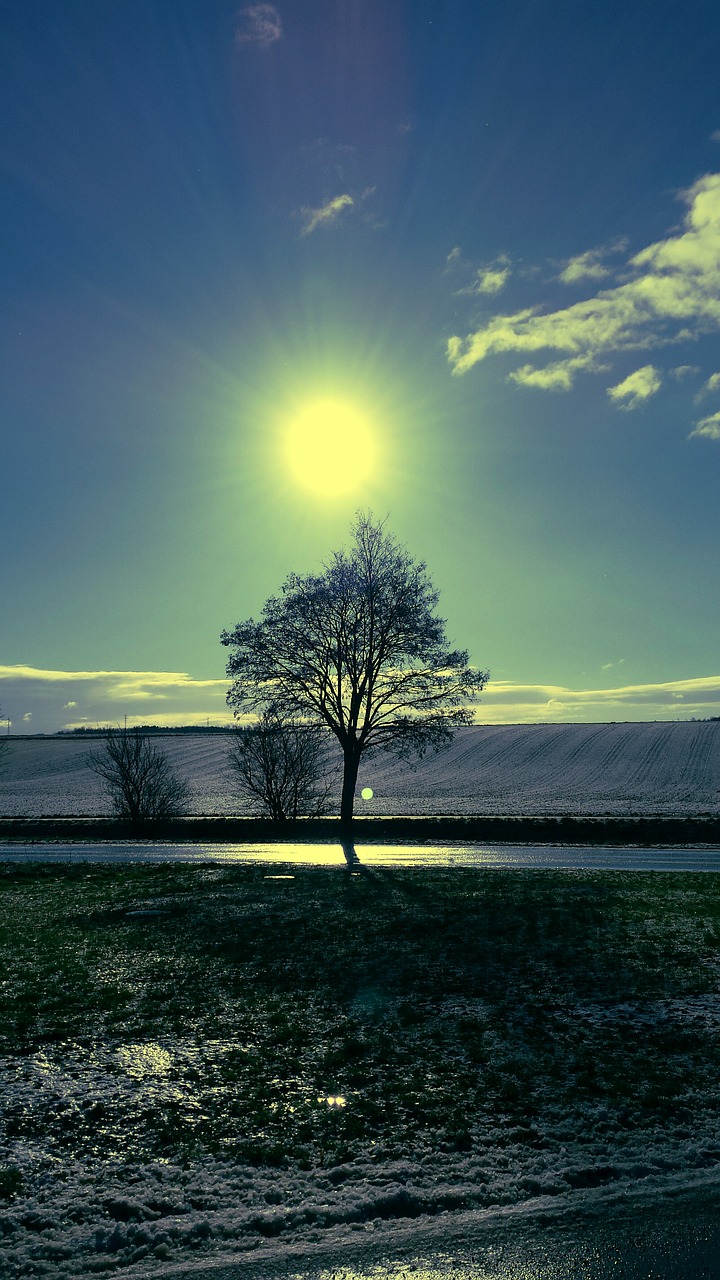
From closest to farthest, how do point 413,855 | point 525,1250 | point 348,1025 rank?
point 525,1250 < point 348,1025 < point 413,855

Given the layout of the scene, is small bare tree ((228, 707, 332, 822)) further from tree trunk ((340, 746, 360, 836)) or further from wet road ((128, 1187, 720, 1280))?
wet road ((128, 1187, 720, 1280))

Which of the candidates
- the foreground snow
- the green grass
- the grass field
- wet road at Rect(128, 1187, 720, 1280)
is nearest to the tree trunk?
the green grass

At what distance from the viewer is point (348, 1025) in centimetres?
697

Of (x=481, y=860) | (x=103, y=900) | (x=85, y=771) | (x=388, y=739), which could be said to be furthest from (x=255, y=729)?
(x=85, y=771)

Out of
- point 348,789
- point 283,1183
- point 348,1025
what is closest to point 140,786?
point 348,789

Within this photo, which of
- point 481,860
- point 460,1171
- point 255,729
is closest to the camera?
point 460,1171

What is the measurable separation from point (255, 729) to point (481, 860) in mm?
16292

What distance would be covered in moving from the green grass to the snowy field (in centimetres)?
2886

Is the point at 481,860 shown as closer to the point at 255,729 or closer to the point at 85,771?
the point at 255,729

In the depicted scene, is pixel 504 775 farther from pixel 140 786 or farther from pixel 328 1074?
pixel 328 1074

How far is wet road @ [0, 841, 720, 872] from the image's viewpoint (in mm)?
21125

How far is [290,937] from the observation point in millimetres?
10633

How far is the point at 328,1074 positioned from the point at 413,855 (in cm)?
1863

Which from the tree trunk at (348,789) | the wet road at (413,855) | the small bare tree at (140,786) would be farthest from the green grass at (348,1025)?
the small bare tree at (140,786)
